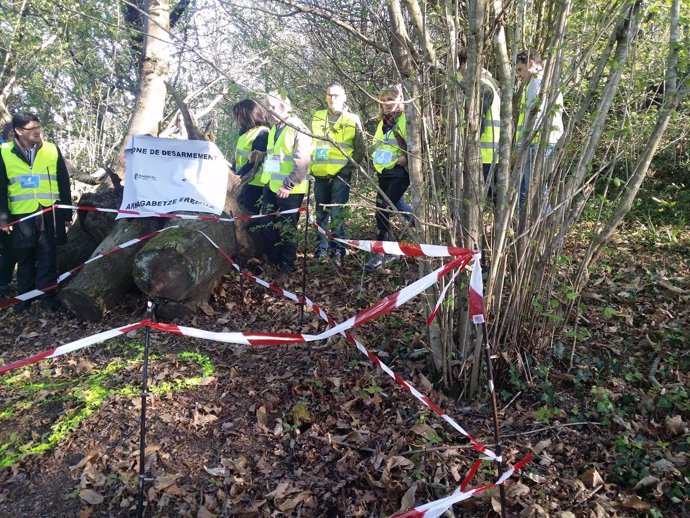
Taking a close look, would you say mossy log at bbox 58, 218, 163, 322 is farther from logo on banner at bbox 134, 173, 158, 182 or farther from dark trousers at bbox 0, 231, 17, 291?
dark trousers at bbox 0, 231, 17, 291

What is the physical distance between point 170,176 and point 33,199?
1.70 m

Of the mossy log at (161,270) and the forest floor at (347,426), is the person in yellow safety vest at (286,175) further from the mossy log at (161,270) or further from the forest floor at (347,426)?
the forest floor at (347,426)

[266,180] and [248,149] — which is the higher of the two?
[248,149]

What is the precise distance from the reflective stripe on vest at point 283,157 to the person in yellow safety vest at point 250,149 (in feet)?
0.59

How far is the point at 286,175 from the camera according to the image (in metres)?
5.95

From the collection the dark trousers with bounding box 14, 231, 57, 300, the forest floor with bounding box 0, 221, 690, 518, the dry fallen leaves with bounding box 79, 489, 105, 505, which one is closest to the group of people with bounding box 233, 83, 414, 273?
the forest floor with bounding box 0, 221, 690, 518

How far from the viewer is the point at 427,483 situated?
2.93m

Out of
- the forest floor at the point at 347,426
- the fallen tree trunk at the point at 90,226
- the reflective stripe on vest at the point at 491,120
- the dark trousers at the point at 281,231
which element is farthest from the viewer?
the fallen tree trunk at the point at 90,226

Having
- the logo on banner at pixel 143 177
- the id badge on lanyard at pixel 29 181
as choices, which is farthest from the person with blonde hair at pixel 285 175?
the id badge on lanyard at pixel 29 181

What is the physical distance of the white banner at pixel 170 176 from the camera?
5.66 metres

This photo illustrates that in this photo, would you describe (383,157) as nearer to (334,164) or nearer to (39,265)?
(334,164)

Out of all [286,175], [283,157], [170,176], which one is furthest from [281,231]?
[170,176]

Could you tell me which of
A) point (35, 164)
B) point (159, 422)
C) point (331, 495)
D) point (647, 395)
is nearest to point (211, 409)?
point (159, 422)

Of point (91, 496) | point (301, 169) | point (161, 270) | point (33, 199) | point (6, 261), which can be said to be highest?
point (301, 169)
